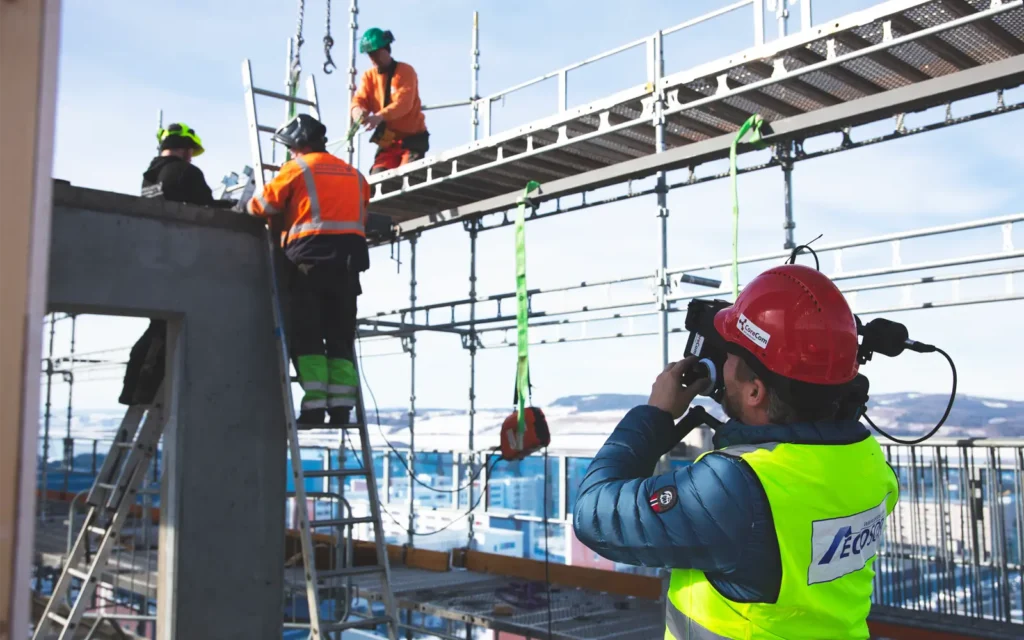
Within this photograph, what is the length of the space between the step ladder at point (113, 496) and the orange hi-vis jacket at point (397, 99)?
14.1ft

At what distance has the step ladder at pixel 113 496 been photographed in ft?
17.3

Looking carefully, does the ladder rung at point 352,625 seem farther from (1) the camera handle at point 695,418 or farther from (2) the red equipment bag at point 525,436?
(1) the camera handle at point 695,418

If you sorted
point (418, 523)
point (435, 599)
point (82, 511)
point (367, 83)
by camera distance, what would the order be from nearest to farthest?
point (435, 599), point (367, 83), point (418, 523), point (82, 511)

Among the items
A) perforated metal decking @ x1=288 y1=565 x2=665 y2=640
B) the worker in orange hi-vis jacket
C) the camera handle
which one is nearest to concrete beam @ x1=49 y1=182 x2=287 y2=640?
perforated metal decking @ x1=288 y1=565 x2=665 y2=640

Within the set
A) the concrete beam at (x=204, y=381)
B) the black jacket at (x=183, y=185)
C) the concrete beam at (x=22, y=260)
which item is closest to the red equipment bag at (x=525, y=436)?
the concrete beam at (x=204, y=381)

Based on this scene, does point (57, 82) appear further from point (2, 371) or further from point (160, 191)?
point (160, 191)

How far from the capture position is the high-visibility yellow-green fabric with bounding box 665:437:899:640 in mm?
1764

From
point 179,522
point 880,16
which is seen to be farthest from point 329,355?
point 880,16

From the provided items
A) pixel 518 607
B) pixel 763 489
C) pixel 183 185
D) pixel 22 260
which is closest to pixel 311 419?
pixel 183 185

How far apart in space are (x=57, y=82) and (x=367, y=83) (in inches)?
351

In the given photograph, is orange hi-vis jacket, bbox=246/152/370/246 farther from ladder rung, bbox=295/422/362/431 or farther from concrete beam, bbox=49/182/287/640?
ladder rung, bbox=295/422/362/431

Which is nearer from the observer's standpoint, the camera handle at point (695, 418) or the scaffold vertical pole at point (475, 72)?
the camera handle at point (695, 418)

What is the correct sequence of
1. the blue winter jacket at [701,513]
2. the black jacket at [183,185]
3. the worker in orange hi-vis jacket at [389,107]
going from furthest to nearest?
the worker in orange hi-vis jacket at [389,107], the black jacket at [183,185], the blue winter jacket at [701,513]

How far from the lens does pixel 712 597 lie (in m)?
1.85
